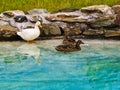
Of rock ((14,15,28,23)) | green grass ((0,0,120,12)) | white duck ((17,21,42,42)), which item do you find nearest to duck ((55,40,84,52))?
white duck ((17,21,42,42))

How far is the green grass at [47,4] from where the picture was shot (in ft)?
45.5

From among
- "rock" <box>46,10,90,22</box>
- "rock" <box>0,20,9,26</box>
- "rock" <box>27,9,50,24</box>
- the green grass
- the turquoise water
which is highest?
the green grass

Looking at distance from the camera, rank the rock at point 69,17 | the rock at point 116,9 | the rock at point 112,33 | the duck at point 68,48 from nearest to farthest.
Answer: the duck at point 68,48 → the rock at point 112,33 → the rock at point 69,17 → the rock at point 116,9

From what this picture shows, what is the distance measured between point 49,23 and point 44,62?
8.38 ft

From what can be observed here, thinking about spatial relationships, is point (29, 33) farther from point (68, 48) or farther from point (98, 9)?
point (98, 9)

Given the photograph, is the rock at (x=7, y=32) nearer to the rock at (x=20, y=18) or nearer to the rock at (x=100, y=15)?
the rock at (x=20, y=18)

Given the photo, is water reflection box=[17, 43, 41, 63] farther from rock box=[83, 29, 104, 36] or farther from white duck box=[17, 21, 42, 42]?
rock box=[83, 29, 104, 36]

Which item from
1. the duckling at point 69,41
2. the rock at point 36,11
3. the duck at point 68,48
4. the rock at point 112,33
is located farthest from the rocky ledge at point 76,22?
the duck at point 68,48

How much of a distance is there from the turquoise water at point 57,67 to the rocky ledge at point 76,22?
0.48 m

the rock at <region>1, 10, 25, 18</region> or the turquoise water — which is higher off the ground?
the rock at <region>1, 10, 25, 18</region>

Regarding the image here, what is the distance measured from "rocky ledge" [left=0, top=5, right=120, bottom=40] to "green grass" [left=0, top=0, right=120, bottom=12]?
33.4 inches

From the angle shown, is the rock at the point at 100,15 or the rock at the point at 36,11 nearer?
the rock at the point at 100,15

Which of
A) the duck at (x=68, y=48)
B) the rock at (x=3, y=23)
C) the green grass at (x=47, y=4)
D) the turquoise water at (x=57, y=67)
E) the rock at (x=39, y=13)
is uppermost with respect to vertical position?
the green grass at (x=47, y=4)

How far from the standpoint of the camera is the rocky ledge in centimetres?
1272
